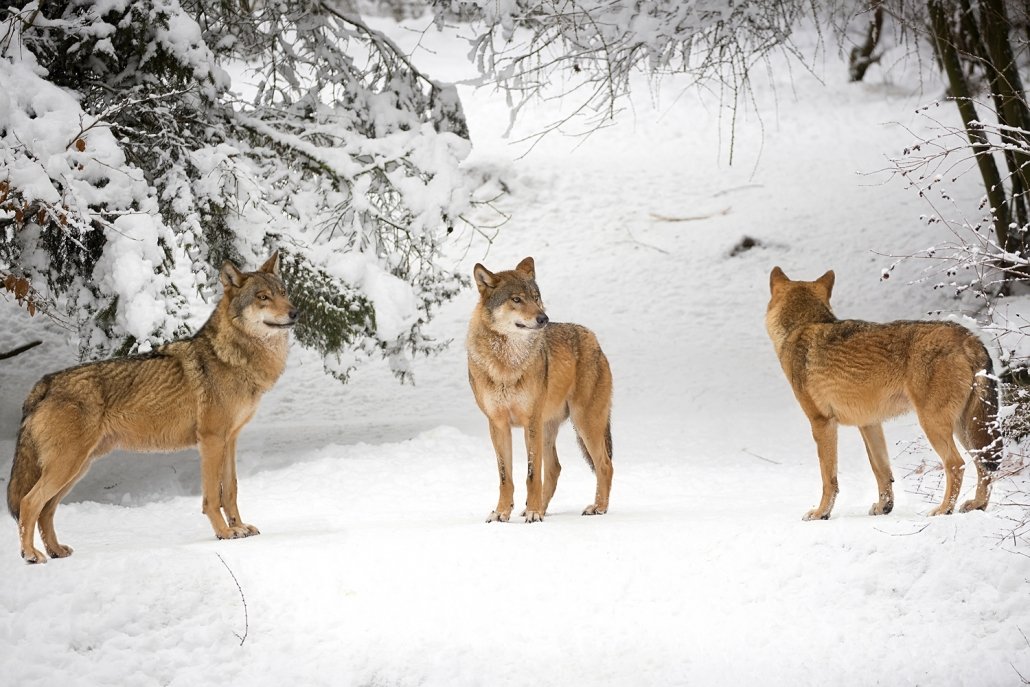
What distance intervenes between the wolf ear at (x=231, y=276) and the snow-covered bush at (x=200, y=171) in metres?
1.65

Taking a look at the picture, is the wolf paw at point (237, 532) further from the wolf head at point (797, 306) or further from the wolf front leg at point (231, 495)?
the wolf head at point (797, 306)

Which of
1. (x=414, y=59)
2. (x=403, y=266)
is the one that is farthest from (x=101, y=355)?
(x=414, y=59)

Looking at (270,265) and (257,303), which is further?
(270,265)

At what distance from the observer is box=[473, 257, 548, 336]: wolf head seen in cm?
784

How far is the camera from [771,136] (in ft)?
88.3

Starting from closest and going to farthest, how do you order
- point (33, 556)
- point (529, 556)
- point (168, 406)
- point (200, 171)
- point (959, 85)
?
1. point (33, 556)
2. point (529, 556)
3. point (168, 406)
4. point (200, 171)
5. point (959, 85)

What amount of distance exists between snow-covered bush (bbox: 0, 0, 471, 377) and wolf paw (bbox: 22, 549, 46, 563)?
3003 mm

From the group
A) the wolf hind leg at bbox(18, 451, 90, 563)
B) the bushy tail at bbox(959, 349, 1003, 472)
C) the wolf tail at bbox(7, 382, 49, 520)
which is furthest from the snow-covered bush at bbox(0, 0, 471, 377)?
the bushy tail at bbox(959, 349, 1003, 472)

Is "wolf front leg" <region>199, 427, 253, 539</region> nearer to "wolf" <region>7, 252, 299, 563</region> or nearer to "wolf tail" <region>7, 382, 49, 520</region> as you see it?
"wolf" <region>7, 252, 299, 563</region>

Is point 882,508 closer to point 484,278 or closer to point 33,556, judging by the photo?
point 484,278

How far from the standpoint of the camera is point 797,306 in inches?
318

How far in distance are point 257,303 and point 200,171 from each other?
13.4ft

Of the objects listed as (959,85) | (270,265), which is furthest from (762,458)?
(270,265)

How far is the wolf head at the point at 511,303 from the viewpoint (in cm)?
784
